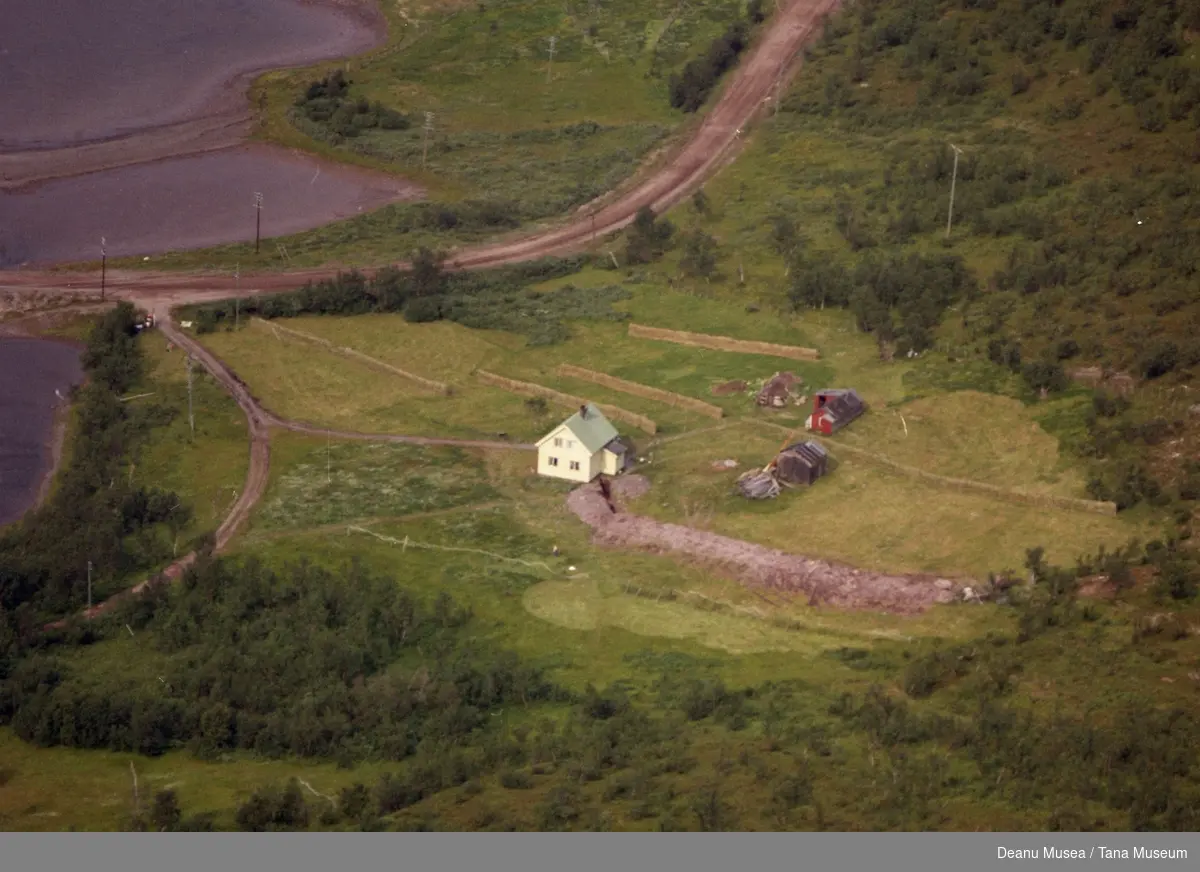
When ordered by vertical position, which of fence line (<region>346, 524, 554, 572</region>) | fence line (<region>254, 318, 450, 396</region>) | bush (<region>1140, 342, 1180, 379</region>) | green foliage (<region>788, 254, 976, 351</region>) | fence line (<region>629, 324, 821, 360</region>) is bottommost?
fence line (<region>346, 524, 554, 572</region>)

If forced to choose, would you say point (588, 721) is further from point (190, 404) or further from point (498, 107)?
point (498, 107)

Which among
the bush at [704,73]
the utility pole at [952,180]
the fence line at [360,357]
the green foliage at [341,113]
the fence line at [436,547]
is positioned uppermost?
the bush at [704,73]

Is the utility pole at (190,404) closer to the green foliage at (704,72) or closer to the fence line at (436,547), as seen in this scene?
the fence line at (436,547)

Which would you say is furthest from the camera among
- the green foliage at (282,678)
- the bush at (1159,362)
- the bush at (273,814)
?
the bush at (1159,362)

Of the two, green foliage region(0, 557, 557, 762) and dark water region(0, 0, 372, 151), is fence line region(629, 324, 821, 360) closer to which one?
green foliage region(0, 557, 557, 762)

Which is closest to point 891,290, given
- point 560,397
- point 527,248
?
point 560,397

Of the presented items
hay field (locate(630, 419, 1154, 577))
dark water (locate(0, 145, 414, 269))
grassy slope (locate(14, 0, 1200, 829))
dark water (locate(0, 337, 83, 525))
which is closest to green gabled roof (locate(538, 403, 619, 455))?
hay field (locate(630, 419, 1154, 577))

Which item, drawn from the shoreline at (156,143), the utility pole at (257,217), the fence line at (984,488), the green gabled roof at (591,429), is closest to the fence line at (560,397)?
the green gabled roof at (591,429)
